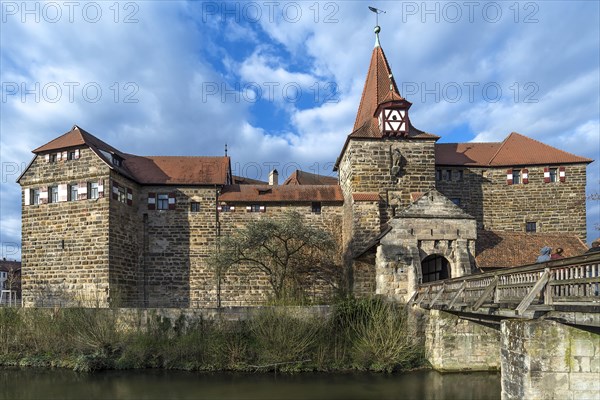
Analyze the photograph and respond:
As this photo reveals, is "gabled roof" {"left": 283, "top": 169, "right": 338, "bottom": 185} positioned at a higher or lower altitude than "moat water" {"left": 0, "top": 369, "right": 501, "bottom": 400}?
higher

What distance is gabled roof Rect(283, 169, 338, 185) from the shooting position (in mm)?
35531

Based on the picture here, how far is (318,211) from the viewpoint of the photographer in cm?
2425

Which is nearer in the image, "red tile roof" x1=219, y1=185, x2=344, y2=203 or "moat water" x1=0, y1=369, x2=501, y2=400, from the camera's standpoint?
"moat water" x1=0, y1=369, x2=501, y2=400

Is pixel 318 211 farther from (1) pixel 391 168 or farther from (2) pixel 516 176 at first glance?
(2) pixel 516 176

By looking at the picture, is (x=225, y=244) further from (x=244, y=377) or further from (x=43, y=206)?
(x=43, y=206)

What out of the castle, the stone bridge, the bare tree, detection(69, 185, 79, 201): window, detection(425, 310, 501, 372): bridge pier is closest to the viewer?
the stone bridge

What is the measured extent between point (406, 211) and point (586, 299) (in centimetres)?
1217

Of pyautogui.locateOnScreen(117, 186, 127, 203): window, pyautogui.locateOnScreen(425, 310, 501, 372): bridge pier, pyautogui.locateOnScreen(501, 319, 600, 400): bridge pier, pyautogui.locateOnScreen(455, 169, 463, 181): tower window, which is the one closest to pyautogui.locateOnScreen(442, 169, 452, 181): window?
pyautogui.locateOnScreen(455, 169, 463, 181): tower window

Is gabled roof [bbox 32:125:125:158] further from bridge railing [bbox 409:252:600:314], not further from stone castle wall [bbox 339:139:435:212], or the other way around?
bridge railing [bbox 409:252:600:314]

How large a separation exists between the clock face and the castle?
7 centimetres

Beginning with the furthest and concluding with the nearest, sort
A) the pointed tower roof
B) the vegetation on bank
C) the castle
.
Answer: the pointed tower roof, the castle, the vegetation on bank

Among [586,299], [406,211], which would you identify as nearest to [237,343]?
[406,211]

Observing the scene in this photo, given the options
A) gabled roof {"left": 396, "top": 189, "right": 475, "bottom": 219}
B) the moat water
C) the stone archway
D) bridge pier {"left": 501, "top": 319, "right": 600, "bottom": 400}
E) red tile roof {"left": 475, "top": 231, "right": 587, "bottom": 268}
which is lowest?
the moat water

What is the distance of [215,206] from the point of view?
79.3 feet
